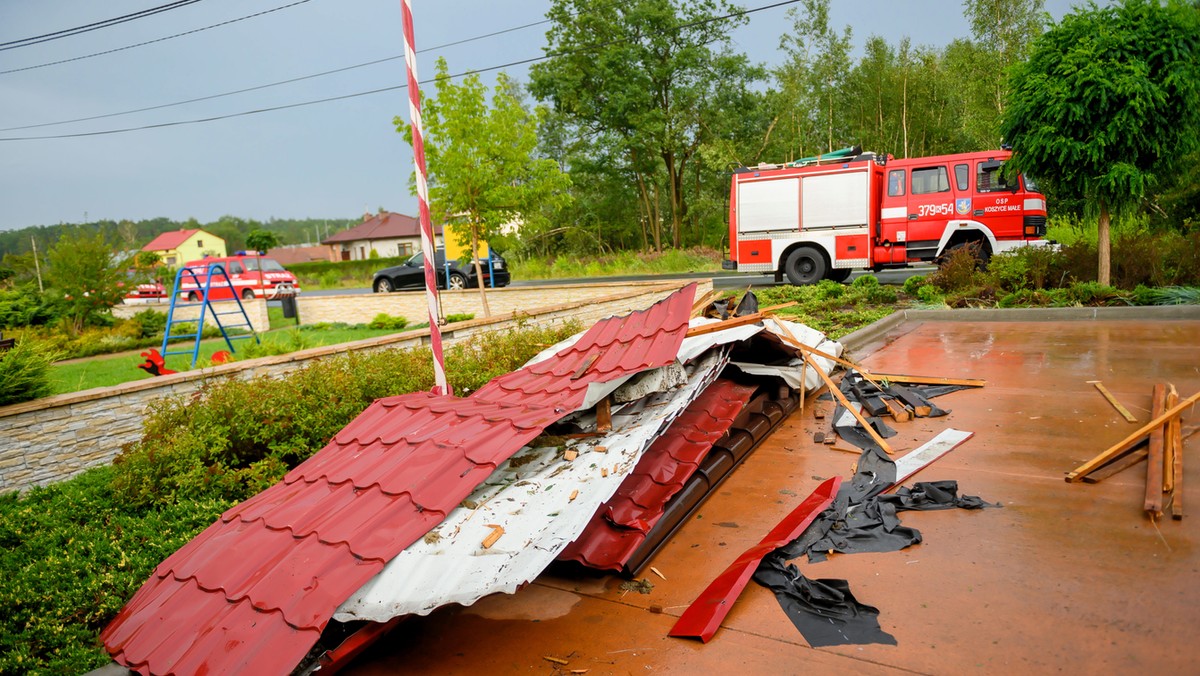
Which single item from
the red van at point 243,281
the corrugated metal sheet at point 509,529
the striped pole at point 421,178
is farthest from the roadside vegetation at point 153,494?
the red van at point 243,281

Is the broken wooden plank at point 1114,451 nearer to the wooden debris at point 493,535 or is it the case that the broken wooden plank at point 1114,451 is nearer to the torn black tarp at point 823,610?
the torn black tarp at point 823,610

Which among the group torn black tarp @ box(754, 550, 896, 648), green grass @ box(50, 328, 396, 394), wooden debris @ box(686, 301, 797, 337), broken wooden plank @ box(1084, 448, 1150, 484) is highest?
wooden debris @ box(686, 301, 797, 337)

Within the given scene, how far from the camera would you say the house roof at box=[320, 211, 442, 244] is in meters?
64.9

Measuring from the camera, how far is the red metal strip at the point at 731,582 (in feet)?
10.4

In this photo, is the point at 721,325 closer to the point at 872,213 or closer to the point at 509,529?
the point at 509,529

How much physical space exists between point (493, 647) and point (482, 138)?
39.3 ft

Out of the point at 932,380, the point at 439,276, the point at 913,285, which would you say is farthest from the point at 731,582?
the point at 439,276

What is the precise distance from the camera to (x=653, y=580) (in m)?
3.72

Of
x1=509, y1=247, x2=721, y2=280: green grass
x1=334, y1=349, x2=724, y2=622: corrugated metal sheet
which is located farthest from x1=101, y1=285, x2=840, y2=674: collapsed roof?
x1=509, y1=247, x2=721, y2=280: green grass

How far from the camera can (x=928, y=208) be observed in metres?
14.8

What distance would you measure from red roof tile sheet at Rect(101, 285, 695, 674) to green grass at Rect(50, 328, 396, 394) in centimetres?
450

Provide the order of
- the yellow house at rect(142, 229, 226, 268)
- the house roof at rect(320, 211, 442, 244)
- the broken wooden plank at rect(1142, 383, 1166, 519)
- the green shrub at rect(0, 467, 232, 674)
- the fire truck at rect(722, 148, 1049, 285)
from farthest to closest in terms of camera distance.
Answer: the yellow house at rect(142, 229, 226, 268) → the house roof at rect(320, 211, 442, 244) → the fire truck at rect(722, 148, 1049, 285) → the broken wooden plank at rect(1142, 383, 1166, 519) → the green shrub at rect(0, 467, 232, 674)

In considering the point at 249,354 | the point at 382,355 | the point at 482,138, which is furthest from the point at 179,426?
the point at 482,138

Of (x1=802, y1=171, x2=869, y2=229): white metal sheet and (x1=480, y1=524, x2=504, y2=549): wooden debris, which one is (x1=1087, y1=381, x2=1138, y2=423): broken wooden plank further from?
(x1=802, y1=171, x2=869, y2=229): white metal sheet
